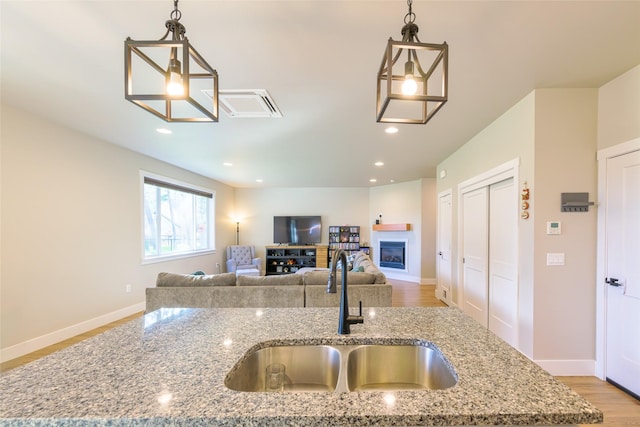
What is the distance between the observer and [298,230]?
8.09m

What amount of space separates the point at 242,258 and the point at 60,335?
4.32 m

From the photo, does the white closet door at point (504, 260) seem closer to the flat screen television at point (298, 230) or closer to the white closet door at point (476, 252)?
the white closet door at point (476, 252)

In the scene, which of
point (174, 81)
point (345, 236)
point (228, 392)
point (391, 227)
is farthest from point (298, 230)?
point (228, 392)

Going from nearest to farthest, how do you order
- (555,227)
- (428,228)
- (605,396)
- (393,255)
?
1. (605,396)
2. (555,227)
3. (428,228)
4. (393,255)

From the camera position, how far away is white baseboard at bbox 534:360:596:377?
254 centimetres

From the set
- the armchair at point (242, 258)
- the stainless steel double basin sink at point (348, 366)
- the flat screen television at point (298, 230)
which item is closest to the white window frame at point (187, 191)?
the armchair at point (242, 258)

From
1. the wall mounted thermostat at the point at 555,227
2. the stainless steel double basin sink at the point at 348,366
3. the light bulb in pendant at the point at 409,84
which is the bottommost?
the stainless steel double basin sink at the point at 348,366

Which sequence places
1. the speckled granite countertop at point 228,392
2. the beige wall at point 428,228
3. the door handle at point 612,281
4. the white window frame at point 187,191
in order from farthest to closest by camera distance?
the beige wall at point 428,228 < the white window frame at point 187,191 < the door handle at point 612,281 < the speckled granite countertop at point 228,392

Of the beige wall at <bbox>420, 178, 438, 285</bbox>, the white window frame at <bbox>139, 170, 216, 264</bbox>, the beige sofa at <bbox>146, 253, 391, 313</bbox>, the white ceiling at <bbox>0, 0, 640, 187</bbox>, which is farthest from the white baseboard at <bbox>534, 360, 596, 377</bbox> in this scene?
the white window frame at <bbox>139, 170, 216, 264</bbox>

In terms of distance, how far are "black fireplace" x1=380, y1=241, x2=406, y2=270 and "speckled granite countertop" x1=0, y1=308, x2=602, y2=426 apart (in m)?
6.23

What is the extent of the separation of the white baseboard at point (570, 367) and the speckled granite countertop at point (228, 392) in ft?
6.68

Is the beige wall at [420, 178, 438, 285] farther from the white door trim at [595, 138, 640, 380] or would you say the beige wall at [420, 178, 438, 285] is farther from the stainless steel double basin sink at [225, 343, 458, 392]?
the stainless steel double basin sink at [225, 343, 458, 392]

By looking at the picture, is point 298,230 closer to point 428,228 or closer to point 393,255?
point 393,255

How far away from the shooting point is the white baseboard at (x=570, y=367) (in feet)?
8.35
